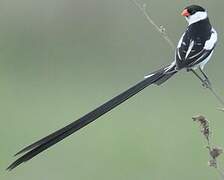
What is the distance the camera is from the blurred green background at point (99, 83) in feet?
19.5

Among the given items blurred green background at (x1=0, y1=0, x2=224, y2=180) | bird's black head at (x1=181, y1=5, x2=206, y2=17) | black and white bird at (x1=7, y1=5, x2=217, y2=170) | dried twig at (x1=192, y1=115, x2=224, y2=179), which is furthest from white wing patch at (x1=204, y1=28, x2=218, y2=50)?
blurred green background at (x1=0, y1=0, x2=224, y2=180)

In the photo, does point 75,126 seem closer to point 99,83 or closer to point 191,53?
point 191,53

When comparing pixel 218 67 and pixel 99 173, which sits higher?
pixel 218 67

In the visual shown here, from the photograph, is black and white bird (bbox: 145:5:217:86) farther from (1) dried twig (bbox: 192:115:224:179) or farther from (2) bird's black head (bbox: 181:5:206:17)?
(1) dried twig (bbox: 192:115:224:179)

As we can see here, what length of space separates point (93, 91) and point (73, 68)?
0.57 metres

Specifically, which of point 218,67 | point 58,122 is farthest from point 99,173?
point 218,67

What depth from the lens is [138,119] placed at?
679cm

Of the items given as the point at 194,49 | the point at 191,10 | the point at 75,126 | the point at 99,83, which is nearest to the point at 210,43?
the point at 194,49

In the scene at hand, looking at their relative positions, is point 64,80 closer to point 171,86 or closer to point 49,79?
point 49,79

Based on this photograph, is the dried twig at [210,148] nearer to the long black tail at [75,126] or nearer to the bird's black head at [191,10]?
the long black tail at [75,126]

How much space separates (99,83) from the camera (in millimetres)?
7531

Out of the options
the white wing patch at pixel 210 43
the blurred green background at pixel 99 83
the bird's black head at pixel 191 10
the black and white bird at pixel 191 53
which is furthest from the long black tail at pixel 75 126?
the blurred green background at pixel 99 83

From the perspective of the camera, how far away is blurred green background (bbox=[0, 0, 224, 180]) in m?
5.95

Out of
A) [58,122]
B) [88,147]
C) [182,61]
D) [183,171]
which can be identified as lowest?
[182,61]
